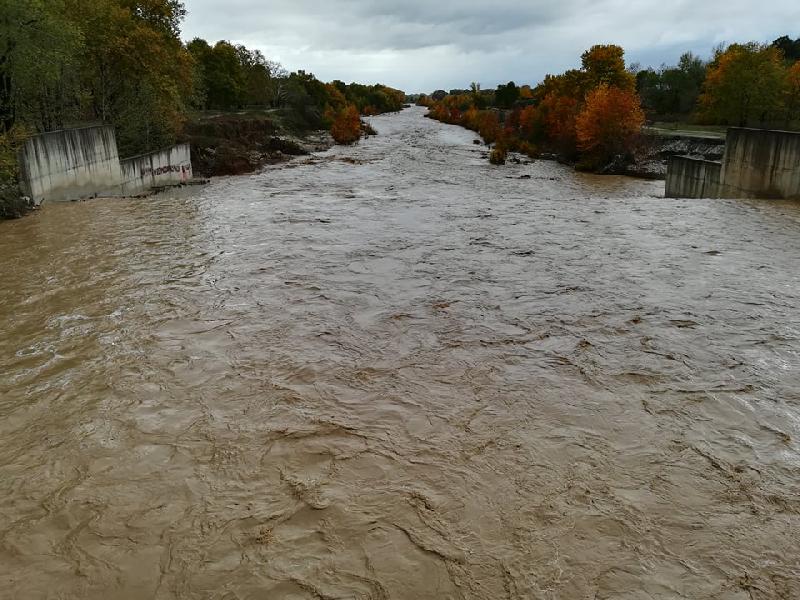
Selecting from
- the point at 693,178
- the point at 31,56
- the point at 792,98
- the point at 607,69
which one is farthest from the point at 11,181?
the point at 792,98

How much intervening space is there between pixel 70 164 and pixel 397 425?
72.5 feet

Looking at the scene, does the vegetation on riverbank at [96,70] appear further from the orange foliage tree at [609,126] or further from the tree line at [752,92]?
the tree line at [752,92]

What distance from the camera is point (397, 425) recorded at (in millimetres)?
6727

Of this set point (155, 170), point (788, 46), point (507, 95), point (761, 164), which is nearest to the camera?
point (761, 164)

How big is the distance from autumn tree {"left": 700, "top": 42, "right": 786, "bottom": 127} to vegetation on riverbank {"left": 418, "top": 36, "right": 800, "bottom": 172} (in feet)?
0.25

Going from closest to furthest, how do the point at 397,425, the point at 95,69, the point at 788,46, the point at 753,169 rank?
1. the point at 397,425
2. the point at 753,169
3. the point at 95,69
4. the point at 788,46

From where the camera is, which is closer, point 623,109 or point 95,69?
point 95,69

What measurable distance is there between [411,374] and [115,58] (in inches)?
1200

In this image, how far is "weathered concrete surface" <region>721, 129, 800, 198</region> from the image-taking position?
23.5 metres

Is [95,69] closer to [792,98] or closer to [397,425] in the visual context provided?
[397,425]

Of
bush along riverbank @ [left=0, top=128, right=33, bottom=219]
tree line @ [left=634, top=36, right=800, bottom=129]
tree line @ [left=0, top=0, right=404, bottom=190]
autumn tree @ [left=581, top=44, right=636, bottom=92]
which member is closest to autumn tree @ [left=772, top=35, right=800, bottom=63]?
tree line @ [left=634, top=36, right=800, bottom=129]

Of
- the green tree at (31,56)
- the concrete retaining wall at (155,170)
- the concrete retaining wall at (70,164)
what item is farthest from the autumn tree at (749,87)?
the green tree at (31,56)

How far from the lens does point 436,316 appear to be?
10453 millimetres

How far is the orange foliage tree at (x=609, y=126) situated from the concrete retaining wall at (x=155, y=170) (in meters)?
28.3
